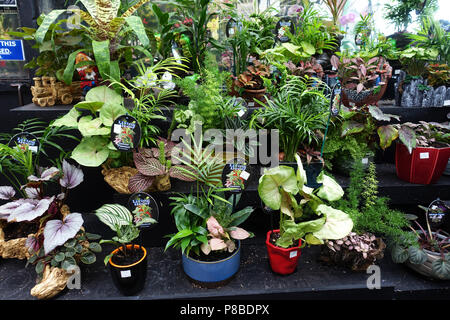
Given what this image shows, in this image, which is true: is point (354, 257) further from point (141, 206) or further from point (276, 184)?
point (141, 206)

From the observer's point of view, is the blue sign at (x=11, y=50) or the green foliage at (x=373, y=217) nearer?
the green foliage at (x=373, y=217)

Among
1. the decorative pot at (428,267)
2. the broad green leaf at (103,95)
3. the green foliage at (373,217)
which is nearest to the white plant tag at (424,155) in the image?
the green foliage at (373,217)

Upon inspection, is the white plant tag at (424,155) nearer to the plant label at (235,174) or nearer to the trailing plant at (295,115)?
the trailing plant at (295,115)

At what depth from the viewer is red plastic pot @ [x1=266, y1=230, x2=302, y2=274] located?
5.23 feet

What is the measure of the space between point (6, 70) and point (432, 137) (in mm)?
3611

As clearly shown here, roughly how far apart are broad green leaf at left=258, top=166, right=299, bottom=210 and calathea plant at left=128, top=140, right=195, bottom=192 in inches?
15.7

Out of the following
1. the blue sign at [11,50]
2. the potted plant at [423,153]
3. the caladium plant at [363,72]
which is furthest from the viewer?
the blue sign at [11,50]

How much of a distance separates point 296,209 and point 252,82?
3.47ft

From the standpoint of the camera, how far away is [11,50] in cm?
266

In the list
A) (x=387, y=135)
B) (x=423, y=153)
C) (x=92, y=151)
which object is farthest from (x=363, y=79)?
(x=92, y=151)

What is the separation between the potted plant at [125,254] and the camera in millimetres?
1484

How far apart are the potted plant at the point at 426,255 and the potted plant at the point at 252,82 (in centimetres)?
135

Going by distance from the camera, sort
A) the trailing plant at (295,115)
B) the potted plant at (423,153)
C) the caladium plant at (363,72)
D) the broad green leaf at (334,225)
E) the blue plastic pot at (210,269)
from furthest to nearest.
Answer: the caladium plant at (363,72)
the potted plant at (423,153)
the trailing plant at (295,115)
the blue plastic pot at (210,269)
the broad green leaf at (334,225)

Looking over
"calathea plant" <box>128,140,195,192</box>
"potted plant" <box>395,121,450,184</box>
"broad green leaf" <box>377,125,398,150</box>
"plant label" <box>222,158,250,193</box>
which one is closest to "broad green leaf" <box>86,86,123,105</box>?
"calathea plant" <box>128,140,195,192</box>
